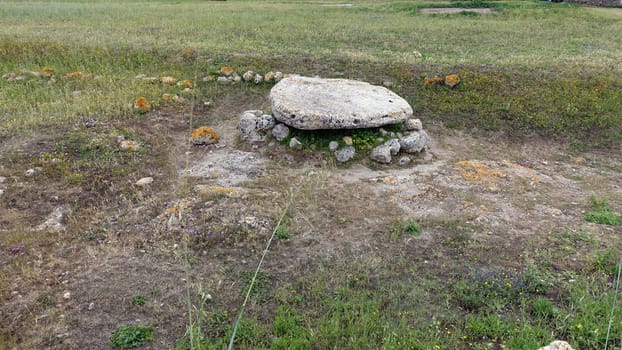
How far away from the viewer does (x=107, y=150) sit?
9078 mm

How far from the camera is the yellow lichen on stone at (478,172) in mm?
8422

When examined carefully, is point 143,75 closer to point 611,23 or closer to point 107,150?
point 107,150

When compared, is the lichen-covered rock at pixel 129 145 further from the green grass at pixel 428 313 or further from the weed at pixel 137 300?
the green grass at pixel 428 313

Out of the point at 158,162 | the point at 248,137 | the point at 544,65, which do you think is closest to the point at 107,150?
the point at 158,162

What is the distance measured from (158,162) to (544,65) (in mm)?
11537

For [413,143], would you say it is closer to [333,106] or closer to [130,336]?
[333,106]

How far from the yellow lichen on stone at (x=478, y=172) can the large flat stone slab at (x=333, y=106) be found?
1.62 metres

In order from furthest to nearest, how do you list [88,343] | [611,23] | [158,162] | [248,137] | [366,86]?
1. [611,23]
2. [366,86]
3. [248,137]
4. [158,162]
5. [88,343]

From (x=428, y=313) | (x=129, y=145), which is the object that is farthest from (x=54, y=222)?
(x=428, y=313)

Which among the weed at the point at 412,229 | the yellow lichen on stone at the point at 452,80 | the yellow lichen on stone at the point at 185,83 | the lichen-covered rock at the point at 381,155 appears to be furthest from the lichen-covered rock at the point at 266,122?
the yellow lichen on stone at the point at 452,80

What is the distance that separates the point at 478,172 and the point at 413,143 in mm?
1441

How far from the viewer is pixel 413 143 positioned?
9414 millimetres

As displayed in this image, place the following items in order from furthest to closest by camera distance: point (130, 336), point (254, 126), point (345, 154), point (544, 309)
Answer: point (254, 126) < point (345, 154) < point (544, 309) < point (130, 336)

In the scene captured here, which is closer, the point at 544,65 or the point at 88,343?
the point at 88,343
